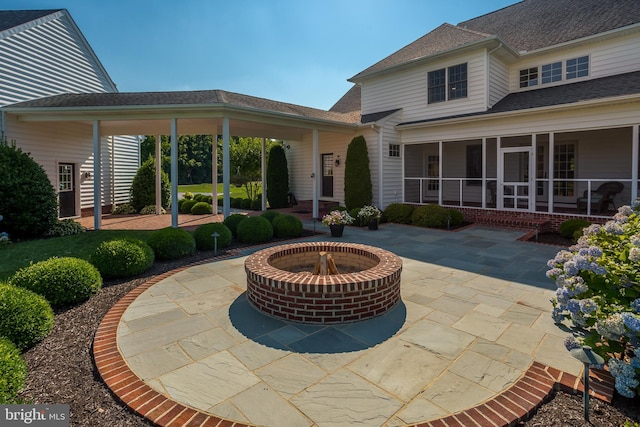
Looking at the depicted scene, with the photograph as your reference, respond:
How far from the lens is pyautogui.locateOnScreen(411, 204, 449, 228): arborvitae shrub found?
34.3ft

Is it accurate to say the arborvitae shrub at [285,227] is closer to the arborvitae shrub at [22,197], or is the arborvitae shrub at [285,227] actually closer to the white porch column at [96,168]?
the white porch column at [96,168]

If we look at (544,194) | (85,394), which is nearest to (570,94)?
(544,194)

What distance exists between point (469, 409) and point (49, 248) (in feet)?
28.6

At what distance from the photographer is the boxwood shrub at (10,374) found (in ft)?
7.19

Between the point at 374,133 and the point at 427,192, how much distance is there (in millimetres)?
4787

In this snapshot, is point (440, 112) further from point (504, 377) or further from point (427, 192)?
point (504, 377)

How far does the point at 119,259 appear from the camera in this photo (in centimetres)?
522

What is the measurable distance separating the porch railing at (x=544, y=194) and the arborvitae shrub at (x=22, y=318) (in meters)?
11.3

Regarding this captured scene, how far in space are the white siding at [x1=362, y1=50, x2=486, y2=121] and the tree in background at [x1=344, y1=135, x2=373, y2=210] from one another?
2.52 m

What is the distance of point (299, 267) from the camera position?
5680 mm

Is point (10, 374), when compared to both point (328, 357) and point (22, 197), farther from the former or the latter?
point (22, 197)

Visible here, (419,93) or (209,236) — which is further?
(419,93)

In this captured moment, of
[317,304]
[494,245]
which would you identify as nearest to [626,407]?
[317,304]

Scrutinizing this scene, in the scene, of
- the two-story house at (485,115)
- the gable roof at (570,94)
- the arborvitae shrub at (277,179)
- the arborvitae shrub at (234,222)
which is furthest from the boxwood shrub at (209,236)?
the arborvitae shrub at (277,179)
